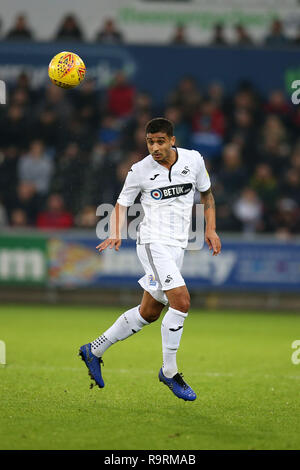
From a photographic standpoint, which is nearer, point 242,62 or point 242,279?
point 242,279

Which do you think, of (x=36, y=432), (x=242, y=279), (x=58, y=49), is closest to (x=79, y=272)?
(x=242, y=279)

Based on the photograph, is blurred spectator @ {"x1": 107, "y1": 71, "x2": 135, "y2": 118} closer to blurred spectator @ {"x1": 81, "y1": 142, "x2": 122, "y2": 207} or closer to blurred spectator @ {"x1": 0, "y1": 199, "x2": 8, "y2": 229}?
blurred spectator @ {"x1": 81, "y1": 142, "x2": 122, "y2": 207}

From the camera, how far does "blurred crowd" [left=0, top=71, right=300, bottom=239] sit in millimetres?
15102

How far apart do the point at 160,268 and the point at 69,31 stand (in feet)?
36.4

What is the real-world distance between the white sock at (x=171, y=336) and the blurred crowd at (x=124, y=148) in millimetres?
8254

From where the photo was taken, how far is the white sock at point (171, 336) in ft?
21.4

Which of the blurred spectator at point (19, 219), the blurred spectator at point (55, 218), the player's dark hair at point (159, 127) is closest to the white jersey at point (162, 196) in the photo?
the player's dark hair at point (159, 127)

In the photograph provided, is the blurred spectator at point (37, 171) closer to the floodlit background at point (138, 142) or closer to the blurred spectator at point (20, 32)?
the floodlit background at point (138, 142)

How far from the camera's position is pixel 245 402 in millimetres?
6605

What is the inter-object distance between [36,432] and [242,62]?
1319cm

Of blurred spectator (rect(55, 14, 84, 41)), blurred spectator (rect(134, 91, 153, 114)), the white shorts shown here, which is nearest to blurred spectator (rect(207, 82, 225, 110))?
blurred spectator (rect(134, 91, 153, 114))

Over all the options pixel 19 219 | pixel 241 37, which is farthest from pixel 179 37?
pixel 19 219

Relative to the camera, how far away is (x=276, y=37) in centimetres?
1702

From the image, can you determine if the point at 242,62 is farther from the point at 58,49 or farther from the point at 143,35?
the point at 58,49
